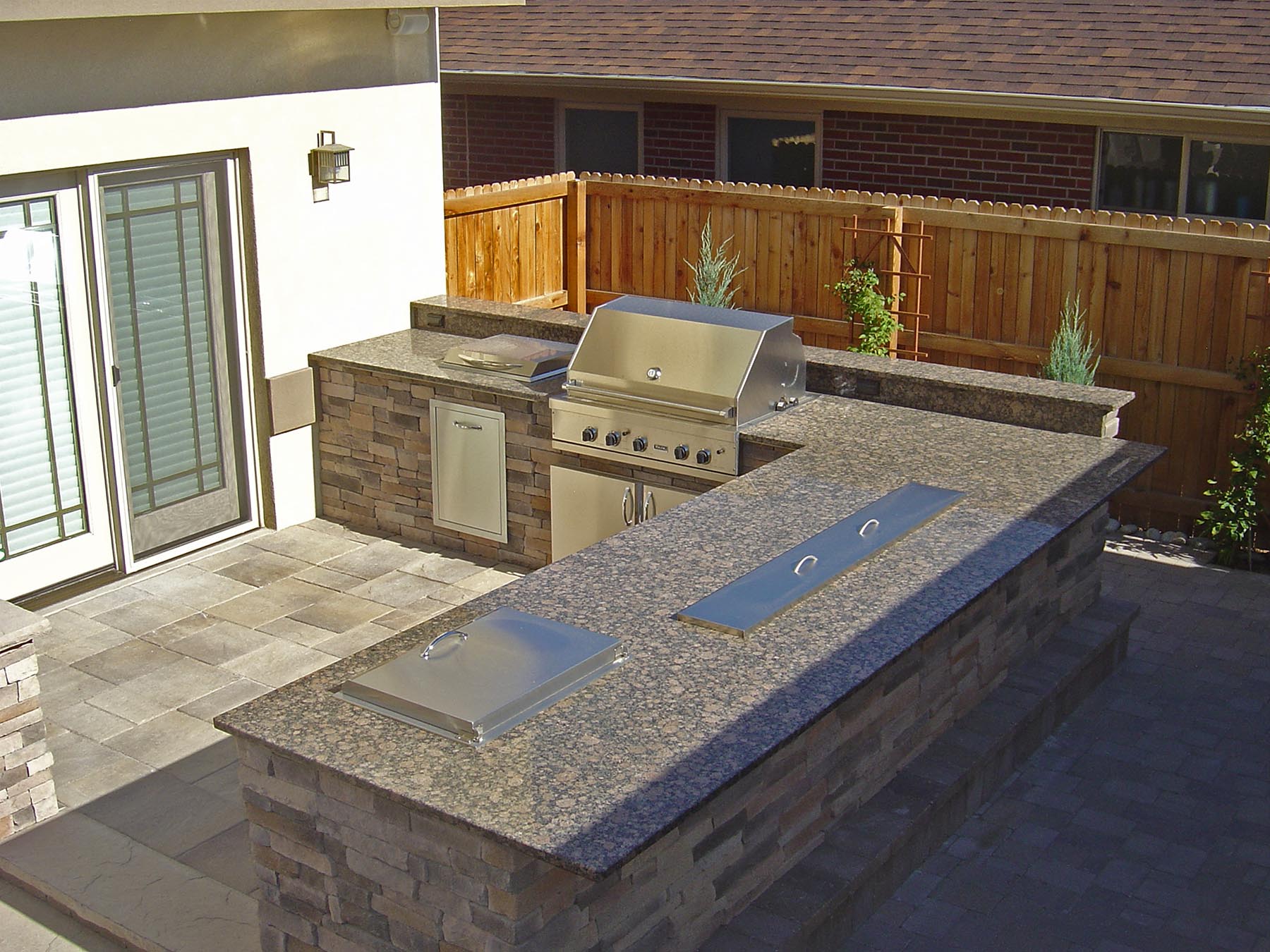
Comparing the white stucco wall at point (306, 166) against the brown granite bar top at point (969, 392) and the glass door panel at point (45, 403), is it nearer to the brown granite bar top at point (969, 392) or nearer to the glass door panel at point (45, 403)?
the glass door panel at point (45, 403)

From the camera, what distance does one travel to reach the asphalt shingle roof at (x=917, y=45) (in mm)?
11039

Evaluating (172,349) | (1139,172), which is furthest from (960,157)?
(172,349)

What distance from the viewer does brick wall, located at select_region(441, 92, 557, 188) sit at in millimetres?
15094

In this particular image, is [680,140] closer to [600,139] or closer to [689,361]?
[600,139]

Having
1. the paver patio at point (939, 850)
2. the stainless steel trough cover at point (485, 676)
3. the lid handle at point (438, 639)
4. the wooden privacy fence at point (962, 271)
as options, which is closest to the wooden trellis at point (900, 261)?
the wooden privacy fence at point (962, 271)

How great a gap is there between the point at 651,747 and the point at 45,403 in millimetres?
4698

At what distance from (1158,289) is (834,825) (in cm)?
541

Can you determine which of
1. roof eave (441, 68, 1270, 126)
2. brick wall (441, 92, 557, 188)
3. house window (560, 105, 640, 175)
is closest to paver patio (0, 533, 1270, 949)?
roof eave (441, 68, 1270, 126)

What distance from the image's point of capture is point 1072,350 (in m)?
8.92

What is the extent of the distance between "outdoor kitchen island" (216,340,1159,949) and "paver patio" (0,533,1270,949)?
0.51m

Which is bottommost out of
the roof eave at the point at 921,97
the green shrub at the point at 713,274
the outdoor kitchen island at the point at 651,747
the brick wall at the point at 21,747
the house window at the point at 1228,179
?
the brick wall at the point at 21,747

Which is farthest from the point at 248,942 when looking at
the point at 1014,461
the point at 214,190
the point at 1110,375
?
the point at 1110,375

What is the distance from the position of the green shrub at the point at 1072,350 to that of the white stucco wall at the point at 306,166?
4027 millimetres

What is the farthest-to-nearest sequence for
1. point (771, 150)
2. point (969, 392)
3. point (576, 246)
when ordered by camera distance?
1. point (771, 150)
2. point (576, 246)
3. point (969, 392)
